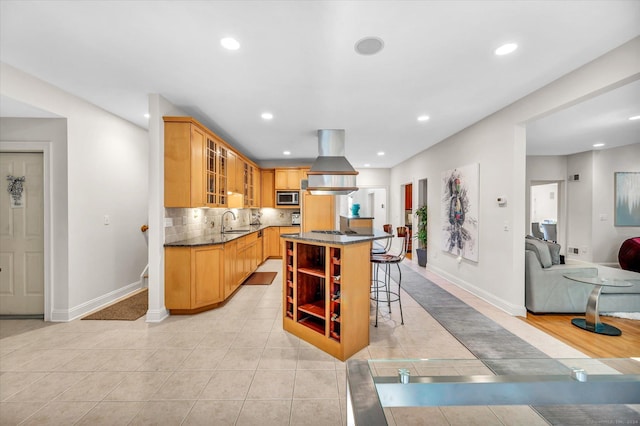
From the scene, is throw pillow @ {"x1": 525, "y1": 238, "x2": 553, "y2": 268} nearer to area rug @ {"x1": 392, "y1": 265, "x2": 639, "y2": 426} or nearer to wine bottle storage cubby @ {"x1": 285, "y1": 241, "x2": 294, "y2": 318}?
area rug @ {"x1": 392, "y1": 265, "x2": 639, "y2": 426}

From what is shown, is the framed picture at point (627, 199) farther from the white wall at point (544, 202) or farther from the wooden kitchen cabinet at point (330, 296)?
the wooden kitchen cabinet at point (330, 296)

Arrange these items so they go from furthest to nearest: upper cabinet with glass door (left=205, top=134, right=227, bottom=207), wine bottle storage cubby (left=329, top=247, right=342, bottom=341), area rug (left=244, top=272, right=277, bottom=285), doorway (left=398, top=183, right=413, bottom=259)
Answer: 1. doorway (left=398, top=183, right=413, bottom=259)
2. area rug (left=244, top=272, right=277, bottom=285)
3. upper cabinet with glass door (left=205, top=134, right=227, bottom=207)
4. wine bottle storage cubby (left=329, top=247, right=342, bottom=341)

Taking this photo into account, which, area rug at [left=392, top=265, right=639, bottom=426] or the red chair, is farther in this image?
the red chair

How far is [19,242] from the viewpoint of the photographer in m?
3.21

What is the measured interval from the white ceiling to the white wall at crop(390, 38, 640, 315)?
151mm

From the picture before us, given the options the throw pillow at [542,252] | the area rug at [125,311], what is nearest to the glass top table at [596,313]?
the throw pillow at [542,252]

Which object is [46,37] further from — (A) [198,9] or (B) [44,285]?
(B) [44,285]

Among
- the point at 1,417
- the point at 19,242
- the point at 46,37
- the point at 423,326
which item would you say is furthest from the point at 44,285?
the point at 423,326

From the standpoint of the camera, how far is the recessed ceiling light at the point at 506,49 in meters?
2.13

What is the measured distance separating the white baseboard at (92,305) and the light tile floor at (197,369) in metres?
0.11

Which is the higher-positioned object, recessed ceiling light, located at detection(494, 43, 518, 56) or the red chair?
recessed ceiling light, located at detection(494, 43, 518, 56)

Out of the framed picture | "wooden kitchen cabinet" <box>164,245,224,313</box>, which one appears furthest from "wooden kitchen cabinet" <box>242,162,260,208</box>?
the framed picture

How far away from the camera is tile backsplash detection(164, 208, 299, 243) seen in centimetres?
346

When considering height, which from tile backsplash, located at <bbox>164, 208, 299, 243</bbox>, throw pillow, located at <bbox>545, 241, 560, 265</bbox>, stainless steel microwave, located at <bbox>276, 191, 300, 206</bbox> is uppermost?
stainless steel microwave, located at <bbox>276, 191, 300, 206</bbox>
